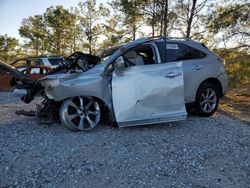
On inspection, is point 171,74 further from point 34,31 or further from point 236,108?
point 34,31

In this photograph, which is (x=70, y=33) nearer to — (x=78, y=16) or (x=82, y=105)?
(x=78, y=16)

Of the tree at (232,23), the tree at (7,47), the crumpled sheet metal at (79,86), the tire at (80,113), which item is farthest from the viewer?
the tree at (7,47)

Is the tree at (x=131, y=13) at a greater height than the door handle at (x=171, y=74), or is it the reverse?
the tree at (x=131, y=13)

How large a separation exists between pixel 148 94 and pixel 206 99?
188 cm

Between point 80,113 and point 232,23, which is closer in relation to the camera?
point 80,113

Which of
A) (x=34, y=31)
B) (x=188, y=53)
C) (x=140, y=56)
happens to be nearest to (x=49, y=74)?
(x=140, y=56)

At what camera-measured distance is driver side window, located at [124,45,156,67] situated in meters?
5.62

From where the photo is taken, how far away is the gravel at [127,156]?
3422 mm

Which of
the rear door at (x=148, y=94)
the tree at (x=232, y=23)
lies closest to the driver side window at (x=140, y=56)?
the rear door at (x=148, y=94)

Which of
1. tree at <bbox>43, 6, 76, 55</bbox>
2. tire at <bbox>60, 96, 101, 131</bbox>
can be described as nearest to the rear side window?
tire at <bbox>60, 96, 101, 131</bbox>

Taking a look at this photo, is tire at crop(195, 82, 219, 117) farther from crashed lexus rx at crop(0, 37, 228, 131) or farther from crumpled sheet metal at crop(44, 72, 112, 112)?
crumpled sheet metal at crop(44, 72, 112, 112)

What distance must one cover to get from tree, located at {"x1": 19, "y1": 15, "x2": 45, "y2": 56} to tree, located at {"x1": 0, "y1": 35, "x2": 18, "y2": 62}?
71.4 inches

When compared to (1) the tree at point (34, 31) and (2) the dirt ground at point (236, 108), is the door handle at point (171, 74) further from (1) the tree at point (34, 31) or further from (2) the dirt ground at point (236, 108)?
(1) the tree at point (34, 31)

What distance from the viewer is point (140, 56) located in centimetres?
584
